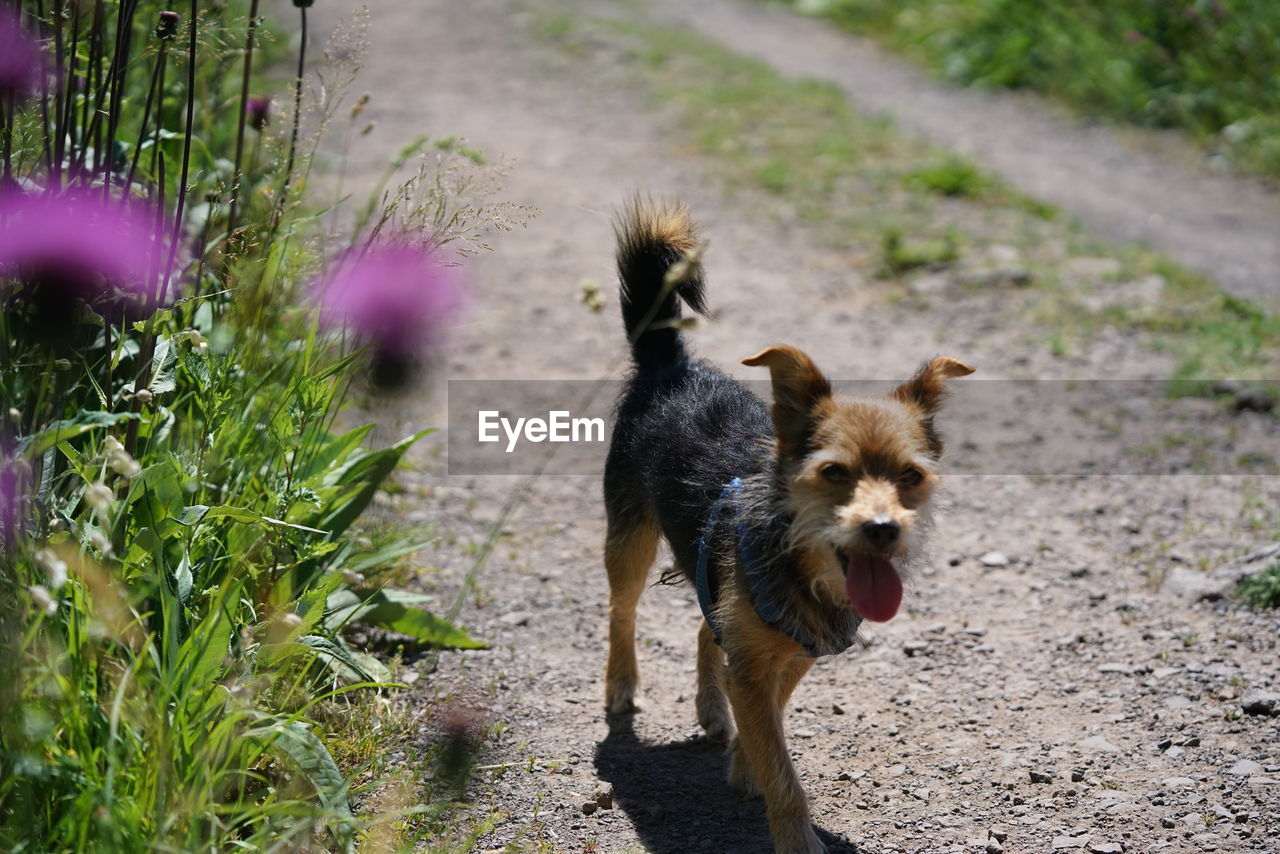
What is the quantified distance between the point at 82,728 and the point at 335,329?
1.80m

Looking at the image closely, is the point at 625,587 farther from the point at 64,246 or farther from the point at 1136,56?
the point at 1136,56

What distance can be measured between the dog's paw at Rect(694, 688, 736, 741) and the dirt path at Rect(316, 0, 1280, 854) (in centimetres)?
7

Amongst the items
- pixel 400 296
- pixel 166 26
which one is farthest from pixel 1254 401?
pixel 166 26

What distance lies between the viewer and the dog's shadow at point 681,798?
3514mm

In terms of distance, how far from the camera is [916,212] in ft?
29.9

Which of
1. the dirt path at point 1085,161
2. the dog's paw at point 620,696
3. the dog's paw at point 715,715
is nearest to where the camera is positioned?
the dog's paw at point 715,715

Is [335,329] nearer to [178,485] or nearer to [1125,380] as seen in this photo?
[178,485]

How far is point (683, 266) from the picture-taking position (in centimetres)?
249

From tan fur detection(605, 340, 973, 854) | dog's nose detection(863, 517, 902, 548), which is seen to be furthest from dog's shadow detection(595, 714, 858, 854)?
dog's nose detection(863, 517, 902, 548)

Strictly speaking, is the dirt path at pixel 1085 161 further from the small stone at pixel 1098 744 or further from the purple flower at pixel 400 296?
the purple flower at pixel 400 296

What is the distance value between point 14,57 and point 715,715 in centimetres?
271

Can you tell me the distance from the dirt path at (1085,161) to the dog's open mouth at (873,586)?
5781 millimetres

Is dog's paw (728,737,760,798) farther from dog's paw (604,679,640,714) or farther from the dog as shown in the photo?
dog's paw (604,679,640,714)

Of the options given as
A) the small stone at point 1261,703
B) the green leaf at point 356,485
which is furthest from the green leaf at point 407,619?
the small stone at point 1261,703
